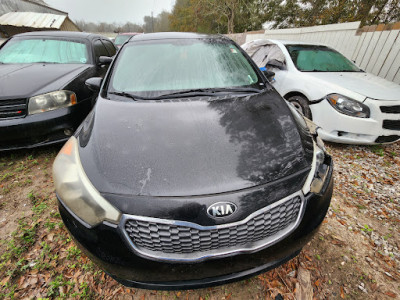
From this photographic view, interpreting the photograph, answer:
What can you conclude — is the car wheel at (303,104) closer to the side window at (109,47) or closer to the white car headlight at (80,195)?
the white car headlight at (80,195)

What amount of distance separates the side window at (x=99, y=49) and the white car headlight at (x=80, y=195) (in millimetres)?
3193

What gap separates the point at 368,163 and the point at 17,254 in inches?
163

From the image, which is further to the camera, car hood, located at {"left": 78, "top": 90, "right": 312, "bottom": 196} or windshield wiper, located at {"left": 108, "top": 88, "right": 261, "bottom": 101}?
windshield wiper, located at {"left": 108, "top": 88, "right": 261, "bottom": 101}

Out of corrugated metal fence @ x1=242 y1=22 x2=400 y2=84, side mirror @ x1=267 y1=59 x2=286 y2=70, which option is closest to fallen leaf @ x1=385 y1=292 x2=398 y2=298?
side mirror @ x1=267 y1=59 x2=286 y2=70

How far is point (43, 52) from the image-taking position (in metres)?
3.40

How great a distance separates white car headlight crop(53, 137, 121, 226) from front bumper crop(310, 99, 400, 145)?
284 cm

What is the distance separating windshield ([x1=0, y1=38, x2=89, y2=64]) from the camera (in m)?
3.32

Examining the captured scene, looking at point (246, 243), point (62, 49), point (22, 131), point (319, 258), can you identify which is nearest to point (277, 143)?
point (246, 243)

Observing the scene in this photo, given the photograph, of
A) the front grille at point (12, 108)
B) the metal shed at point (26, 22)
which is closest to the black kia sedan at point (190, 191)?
the front grille at point (12, 108)

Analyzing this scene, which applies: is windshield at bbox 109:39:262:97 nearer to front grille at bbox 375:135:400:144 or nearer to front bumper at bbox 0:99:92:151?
front bumper at bbox 0:99:92:151

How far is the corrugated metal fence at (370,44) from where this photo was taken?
183 inches

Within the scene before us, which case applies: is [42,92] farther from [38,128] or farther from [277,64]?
[277,64]

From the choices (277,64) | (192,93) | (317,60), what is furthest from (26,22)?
(192,93)

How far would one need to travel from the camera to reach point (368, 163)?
2.96 m
